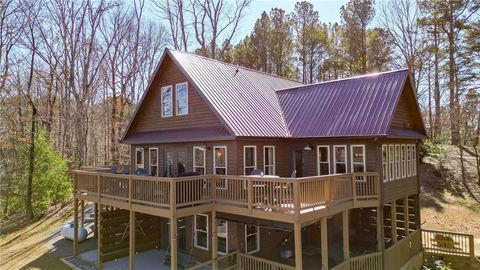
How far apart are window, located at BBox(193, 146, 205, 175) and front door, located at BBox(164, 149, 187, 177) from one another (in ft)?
2.12

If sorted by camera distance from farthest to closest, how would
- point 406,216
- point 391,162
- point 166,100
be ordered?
point 166,100, point 406,216, point 391,162

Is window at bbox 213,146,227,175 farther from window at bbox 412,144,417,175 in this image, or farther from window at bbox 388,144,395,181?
window at bbox 412,144,417,175

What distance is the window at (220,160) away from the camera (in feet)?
42.3

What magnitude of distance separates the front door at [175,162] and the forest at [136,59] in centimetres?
1200

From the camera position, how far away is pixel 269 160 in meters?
14.0

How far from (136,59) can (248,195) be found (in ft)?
84.1

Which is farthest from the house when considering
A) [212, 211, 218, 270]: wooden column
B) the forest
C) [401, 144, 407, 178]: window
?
the forest

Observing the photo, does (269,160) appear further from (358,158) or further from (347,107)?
(347,107)

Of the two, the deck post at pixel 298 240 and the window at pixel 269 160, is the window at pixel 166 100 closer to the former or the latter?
the window at pixel 269 160

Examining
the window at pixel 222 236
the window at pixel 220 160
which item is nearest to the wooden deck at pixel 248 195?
the window at pixel 220 160

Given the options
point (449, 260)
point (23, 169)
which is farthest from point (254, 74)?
point (23, 169)

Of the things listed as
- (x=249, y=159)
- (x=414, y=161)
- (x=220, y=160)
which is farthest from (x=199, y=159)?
(x=414, y=161)

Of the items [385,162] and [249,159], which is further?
[385,162]

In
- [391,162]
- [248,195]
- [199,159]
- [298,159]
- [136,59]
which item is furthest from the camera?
[136,59]
